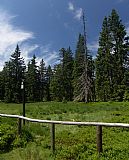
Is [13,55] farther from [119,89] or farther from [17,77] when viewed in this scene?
[119,89]

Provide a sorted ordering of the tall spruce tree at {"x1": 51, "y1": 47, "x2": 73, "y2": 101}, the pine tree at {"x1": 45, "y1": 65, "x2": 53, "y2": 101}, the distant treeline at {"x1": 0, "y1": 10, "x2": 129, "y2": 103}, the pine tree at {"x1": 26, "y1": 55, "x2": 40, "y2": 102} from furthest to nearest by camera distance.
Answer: the pine tree at {"x1": 45, "y1": 65, "x2": 53, "y2": 101}
the pine tree at {"x1": 26, "y1": 55, "x2": 40, "y2": 102}
the tall spruce tree at {"x1": 51, "y1": 47, "x2": 73, "y2": 101}
the distant treeline at {"x1": 0, "y1": 10, "x2": 129, "y2": 103}

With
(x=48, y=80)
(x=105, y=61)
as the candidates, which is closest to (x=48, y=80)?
(x=48, y=80)

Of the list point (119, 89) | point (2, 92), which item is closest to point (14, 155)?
point (119, 89)

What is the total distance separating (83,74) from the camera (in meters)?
53.9

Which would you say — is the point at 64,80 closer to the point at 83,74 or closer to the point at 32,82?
the point at 32,82

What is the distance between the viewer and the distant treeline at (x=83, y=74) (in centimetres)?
6475

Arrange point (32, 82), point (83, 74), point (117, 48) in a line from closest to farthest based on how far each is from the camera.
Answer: point (83, 74), point (117, 48), point (32, 82)

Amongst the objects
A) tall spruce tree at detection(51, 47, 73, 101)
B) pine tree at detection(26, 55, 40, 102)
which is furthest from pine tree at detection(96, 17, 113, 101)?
pine tree at detection(26, 55, 40, 102)

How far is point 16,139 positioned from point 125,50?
5501cm

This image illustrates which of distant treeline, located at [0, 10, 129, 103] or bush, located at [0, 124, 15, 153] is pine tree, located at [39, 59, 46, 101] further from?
bush, located at [0, 124, 15, 153]

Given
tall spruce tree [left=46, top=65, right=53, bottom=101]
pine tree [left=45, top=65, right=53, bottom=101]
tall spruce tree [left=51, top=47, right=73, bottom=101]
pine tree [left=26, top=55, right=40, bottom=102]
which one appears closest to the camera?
tall spruce tree [left=51, top=47, right=73, bottom=101]

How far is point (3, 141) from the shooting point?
46.6 ft

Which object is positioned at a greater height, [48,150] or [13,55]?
[13,55]

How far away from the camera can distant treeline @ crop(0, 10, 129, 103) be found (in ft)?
212
